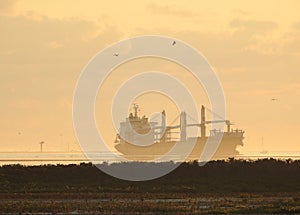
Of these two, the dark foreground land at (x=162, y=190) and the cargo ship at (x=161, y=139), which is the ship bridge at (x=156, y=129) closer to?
the cargo ship at (x=161, y=139)

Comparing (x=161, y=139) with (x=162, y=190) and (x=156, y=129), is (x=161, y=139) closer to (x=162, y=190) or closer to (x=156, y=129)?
(x=156, y=129)

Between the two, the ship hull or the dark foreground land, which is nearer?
the dark foreground land

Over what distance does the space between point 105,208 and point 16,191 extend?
67.6 ft

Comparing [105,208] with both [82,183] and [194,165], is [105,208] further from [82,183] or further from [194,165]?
[194,165]

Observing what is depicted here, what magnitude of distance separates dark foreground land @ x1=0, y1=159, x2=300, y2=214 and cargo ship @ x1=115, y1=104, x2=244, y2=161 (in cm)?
7063

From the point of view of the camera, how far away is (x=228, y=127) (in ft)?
538

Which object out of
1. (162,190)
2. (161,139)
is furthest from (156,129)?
(162,190)

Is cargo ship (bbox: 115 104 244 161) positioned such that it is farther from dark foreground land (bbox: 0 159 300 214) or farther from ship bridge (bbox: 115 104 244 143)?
dark foreground land (bbox: 0 159 300 214)

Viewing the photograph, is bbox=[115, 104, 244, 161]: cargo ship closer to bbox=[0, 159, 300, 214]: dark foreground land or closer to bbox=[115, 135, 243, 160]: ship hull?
bbox=[115, 135, 243, 160]: ship hull

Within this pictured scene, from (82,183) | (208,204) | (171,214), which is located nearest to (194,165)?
(82,183)

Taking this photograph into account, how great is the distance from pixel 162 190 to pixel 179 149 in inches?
4014

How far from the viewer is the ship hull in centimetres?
15800

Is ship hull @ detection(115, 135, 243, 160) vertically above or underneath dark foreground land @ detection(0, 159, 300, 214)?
above

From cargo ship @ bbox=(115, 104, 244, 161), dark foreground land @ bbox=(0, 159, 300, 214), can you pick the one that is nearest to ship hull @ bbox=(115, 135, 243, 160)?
cargo ship @ bbox=(115, 104, 244, 161)
